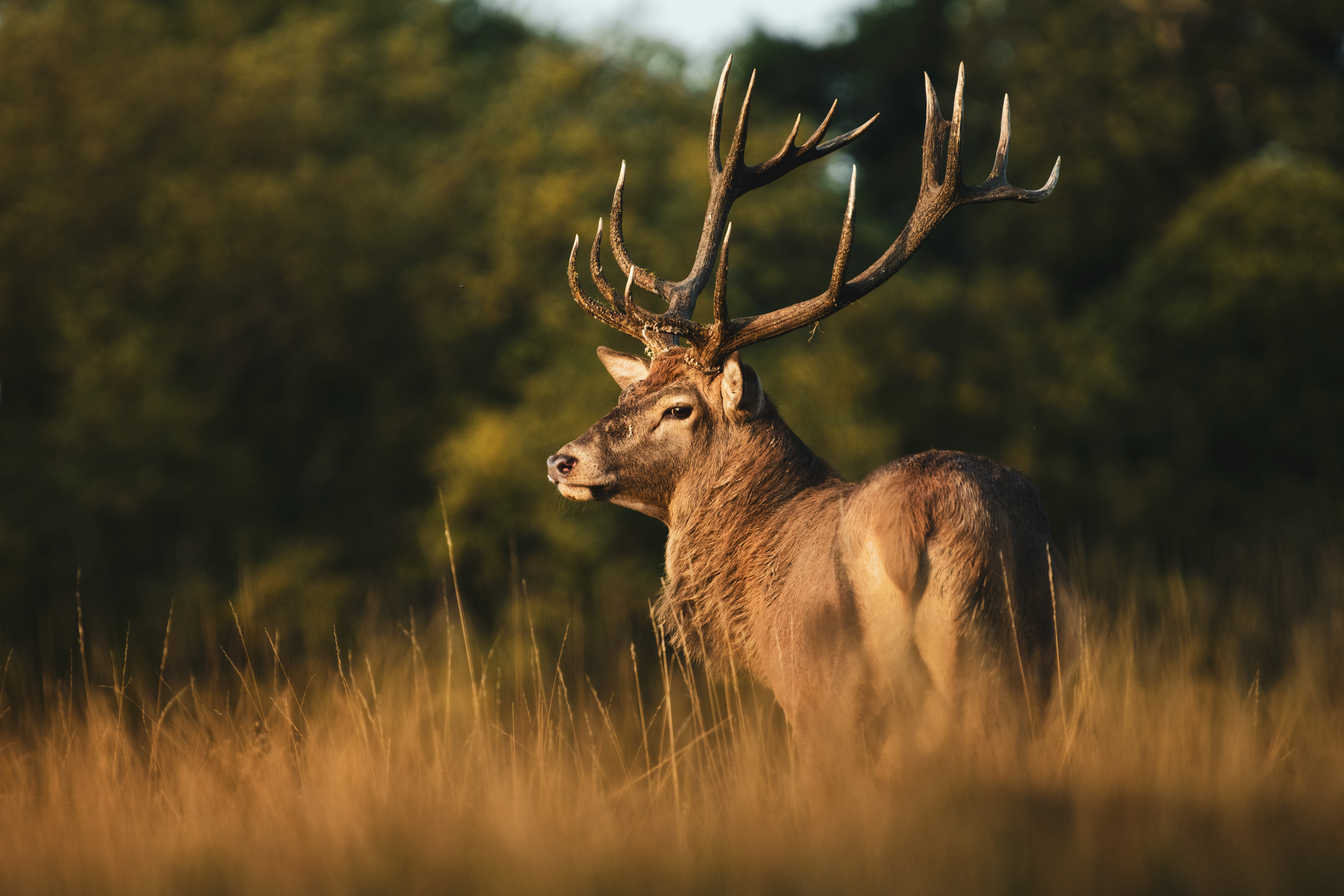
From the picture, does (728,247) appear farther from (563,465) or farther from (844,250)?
(563,465)

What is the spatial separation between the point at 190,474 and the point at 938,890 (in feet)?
43.0

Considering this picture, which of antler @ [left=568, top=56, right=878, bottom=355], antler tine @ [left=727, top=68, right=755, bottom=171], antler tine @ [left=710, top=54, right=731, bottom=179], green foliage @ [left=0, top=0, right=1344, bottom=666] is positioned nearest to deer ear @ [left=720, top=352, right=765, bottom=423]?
antler @ [left=568, top=56, right=878, bottom=355]

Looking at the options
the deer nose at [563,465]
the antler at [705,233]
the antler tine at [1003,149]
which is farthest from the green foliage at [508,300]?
the antler tine at [1003,149]

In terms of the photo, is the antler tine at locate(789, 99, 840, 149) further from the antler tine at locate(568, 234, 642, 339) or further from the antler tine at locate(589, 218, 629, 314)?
the antler tine at locate(568, 234, 642, 339)

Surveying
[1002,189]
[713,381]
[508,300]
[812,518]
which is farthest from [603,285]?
[508,300]

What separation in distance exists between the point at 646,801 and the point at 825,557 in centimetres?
96

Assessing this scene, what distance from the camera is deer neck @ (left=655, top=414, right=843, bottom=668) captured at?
455 centimetres

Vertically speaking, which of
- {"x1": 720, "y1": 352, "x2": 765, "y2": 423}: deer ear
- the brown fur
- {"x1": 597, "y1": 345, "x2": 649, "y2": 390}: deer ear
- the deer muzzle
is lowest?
the brown fur

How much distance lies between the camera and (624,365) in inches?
209

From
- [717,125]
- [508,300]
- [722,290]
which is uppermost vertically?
[508,300]

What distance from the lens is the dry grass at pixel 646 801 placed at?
264 cm

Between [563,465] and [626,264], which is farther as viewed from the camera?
[626,264]

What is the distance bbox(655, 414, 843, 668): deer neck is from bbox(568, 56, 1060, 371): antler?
1.26 feet

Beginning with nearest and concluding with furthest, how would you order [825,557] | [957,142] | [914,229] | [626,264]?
[825,557] → [957,142] → [914,229] → [626,264]
